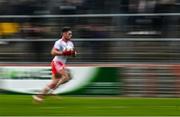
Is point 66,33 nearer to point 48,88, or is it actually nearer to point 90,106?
point 48,88

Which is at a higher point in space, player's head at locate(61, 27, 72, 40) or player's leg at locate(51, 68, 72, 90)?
player's head at locate(61, 27, 72, 40)

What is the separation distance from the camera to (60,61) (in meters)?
14.5

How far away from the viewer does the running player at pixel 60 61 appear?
14.2 meters

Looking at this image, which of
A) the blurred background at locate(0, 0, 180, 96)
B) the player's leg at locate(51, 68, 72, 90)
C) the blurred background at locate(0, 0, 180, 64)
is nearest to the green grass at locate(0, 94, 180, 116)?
the player's leg at locate(51, 68, 72, 90)

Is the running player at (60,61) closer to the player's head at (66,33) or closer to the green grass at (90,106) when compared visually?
the player's head at (66,33)

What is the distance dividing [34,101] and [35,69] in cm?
168

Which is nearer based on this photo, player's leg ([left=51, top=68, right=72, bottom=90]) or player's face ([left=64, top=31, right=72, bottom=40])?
player's face ([left=64, top=31, right=72, bottom=40])

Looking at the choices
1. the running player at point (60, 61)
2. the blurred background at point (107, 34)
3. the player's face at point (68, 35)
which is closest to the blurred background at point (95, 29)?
the blurred background at point (107, 34)

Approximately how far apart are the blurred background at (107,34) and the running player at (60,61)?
99cm

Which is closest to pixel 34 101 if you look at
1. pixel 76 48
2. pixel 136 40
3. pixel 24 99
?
pixel 24 99

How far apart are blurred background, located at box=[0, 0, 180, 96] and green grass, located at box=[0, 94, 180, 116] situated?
0.81 metres

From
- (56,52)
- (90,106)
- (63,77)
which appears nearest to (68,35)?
(56,52)

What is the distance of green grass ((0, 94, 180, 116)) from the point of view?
12.0 m

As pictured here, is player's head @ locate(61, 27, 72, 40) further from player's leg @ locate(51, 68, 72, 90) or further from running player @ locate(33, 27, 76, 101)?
player's leg @ locate(51, 68, 72, 90)
